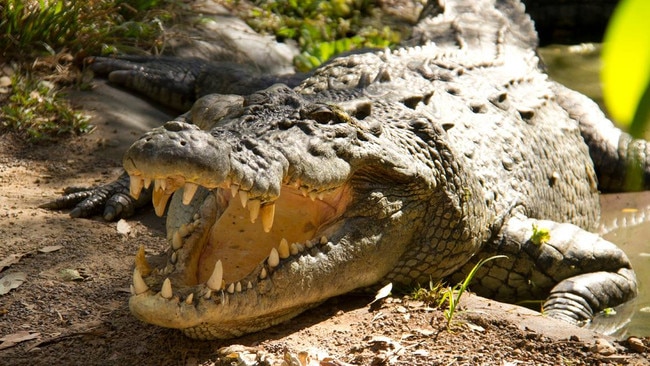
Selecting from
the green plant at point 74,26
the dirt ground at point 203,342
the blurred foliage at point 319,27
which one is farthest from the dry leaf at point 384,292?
the blurred foliage at point 319,27

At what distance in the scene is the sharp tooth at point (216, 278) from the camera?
2.72 metres

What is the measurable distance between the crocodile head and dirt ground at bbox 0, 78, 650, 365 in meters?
0.13

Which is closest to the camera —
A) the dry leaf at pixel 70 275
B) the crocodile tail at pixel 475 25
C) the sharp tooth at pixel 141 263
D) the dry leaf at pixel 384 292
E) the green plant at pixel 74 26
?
the sharp tooth at pixel 141 263

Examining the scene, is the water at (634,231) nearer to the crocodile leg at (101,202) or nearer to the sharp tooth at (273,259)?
the sharp tooth at (273,259)

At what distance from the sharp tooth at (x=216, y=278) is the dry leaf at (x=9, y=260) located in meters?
1.50

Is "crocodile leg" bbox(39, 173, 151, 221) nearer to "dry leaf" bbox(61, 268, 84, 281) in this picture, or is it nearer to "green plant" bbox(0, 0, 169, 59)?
"dry leaf" bbox(61, 268, 84, 281)

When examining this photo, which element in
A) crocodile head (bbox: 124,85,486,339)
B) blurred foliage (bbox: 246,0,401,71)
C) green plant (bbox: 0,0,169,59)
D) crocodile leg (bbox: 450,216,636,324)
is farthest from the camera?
blurred foliage (bbox: 246,0,401,71)

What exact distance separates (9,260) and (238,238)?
1.28 metres

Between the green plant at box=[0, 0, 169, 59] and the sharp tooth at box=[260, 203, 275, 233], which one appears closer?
the sharp tooth at box=[260, 203, 275, 233]

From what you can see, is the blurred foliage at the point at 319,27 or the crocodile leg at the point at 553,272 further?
the blurred foliage at the point at 319,27

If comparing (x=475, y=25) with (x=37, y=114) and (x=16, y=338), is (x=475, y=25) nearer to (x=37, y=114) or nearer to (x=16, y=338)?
(x=37, y=114)

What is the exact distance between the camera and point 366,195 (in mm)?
3393

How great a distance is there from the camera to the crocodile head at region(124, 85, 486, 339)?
2643mm

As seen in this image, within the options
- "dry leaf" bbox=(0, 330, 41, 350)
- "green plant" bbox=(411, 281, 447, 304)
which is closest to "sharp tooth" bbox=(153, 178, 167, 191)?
"dry leaf" bbox=(0, 330, 41, 350)
